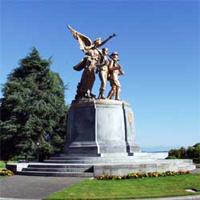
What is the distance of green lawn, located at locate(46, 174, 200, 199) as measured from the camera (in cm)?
1237

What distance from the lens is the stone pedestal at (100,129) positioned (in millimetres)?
21833

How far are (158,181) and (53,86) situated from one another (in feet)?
82.7

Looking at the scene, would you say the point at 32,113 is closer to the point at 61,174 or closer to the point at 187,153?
the point at 187,153

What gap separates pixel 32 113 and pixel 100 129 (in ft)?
49.6

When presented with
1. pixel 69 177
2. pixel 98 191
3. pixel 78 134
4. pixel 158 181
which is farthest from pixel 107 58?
pixel 98 191

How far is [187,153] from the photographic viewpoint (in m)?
28.6

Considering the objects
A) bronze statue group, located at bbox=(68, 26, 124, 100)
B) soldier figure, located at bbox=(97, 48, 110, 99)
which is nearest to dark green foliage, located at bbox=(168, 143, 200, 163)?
bronze statue group, located at bbox=(68, 26, 124, 100)

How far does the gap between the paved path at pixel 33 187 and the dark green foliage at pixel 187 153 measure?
43.6ft

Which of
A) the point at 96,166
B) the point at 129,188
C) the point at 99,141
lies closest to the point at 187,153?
the point at 99,141

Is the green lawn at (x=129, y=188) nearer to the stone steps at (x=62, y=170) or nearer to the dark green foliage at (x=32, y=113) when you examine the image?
the stone steps at (x=62, y=170)

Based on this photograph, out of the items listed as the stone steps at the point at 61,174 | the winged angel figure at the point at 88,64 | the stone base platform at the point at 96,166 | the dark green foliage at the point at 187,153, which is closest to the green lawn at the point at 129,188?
the stone base platform at the point at 96,166

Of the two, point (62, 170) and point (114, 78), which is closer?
point (62, 170)

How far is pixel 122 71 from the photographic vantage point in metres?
24.2

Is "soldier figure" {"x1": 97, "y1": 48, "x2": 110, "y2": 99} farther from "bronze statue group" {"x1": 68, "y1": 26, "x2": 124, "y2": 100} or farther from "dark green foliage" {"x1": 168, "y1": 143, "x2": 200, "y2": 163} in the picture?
"dark green foliage" {"x1": 168, "y1": 143, "x2": 200, "y2": 163}
